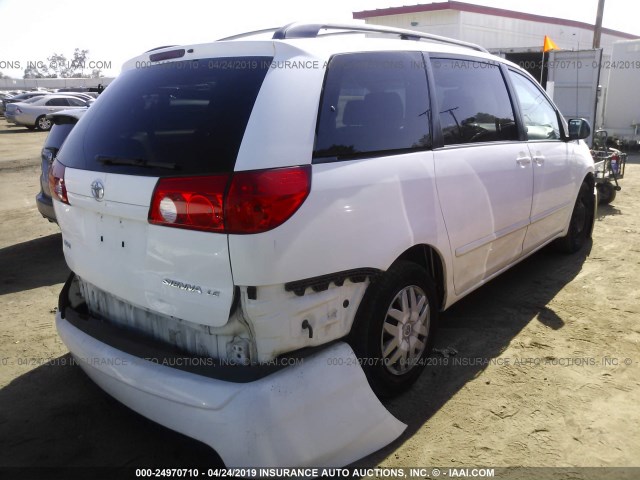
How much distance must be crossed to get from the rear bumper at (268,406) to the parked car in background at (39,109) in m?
23.9

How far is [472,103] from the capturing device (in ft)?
10.9

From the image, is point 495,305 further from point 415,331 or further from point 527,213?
point 415,331

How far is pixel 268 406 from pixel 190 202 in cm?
84

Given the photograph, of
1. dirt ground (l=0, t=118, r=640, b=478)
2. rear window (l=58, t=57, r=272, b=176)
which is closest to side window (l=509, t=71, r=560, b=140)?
dirt ground (l=0, t=118, r=640, b=478)

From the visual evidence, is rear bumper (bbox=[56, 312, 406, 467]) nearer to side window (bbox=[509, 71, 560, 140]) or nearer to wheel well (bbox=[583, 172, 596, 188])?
side window (bbox=[509, 71, 560, 140])

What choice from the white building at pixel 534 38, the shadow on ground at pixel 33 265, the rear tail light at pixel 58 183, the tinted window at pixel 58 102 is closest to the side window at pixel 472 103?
the rear tail light at pixel 58 183

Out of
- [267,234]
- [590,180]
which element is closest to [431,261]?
[267,234]

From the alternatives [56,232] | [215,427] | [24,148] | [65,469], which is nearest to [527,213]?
[215,427]

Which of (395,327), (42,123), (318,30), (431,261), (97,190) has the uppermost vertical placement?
(318,30)

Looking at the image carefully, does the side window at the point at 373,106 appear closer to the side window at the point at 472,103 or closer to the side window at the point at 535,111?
the side window at the point at 472,103

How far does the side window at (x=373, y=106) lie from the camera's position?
2293 millimetres

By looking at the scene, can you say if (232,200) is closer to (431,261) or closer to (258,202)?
(258,202)

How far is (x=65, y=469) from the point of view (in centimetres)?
240

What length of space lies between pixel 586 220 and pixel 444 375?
3267 millimetres
